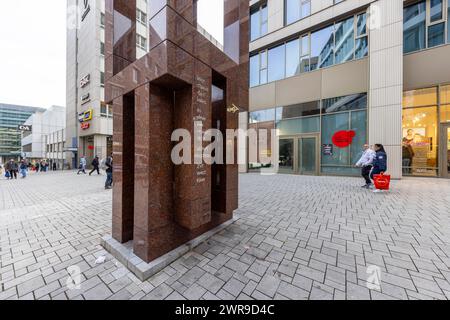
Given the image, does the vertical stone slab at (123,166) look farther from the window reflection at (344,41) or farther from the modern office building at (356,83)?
the window reflection at (344,41)

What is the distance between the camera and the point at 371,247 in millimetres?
3311

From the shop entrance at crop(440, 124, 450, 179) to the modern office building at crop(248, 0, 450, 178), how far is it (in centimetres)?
4

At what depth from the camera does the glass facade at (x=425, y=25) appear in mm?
10556

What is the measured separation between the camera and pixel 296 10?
14.1 meters

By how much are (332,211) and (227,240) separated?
A: 11.1 ft

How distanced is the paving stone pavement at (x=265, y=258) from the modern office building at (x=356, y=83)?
785cm

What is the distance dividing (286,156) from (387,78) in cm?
744

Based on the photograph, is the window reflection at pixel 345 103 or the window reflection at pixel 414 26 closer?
the window reflection at pixel 414 26

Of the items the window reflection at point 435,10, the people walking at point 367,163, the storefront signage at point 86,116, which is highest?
the window reflection at point 435,10

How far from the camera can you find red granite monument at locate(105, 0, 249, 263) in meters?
2.70

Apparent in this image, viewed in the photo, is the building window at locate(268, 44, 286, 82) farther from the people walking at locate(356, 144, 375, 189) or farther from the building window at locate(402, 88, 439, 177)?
the people walking at locate(356, 144, 375, 189)

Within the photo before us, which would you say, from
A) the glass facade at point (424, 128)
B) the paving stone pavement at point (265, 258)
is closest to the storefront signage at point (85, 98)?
the paving stone pavement at point (265, 258)
